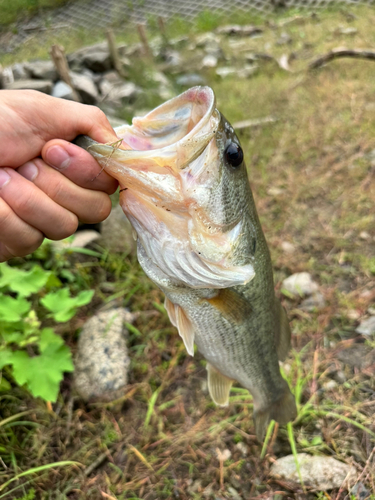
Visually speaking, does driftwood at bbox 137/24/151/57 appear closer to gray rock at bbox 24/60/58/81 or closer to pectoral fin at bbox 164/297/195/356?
gray rock at bbox 24/60/58/81

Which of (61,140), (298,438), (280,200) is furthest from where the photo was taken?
(280,200)

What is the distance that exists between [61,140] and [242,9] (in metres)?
12.9

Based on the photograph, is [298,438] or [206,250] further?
[298,438]

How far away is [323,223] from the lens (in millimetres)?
3422

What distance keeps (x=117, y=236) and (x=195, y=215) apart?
2203 mm

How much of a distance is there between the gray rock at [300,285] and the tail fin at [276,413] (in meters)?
1.07

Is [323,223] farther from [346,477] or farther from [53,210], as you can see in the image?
[53,210]

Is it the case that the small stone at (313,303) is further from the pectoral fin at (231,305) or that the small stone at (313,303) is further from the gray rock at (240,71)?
the gray rock at (240,71)

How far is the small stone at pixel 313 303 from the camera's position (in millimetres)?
2725

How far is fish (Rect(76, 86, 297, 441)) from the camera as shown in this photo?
3.66 ft

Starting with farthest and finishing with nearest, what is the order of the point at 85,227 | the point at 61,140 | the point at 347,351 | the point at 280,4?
the point at 280,4 → the point at 85,227 → the point at 347,351 → the point at 61,140

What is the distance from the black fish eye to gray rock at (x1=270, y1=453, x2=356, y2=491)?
5.79ft

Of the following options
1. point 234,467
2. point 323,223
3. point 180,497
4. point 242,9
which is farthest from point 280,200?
point 242,9

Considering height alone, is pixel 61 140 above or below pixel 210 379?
above
